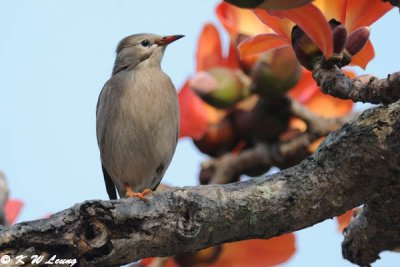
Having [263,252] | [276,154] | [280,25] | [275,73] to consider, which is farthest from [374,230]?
[275,73]

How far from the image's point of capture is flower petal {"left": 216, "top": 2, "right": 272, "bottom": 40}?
295cm

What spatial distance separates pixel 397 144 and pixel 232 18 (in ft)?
4.07

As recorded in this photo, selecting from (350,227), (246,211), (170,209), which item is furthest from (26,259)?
(350,227)

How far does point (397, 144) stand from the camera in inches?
76.5

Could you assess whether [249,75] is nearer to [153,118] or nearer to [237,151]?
[237,151]

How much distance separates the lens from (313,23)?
1.83 metres

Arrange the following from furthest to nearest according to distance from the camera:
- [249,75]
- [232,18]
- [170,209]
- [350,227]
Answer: [249,75] < [232,18] < [350,227] < [170,209]

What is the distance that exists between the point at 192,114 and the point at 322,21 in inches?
58.9

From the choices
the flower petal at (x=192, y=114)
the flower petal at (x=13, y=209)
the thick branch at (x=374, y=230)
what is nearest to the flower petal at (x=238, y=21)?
the flower petal at (x=192, y=114)

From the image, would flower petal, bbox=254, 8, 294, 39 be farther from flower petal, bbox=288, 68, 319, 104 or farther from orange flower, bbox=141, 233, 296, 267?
flower petal, bbox=288, 68, 319, 104

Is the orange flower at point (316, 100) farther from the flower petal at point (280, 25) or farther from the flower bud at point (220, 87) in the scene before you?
the flower petal at point (280, 25)

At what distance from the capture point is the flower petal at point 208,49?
10.2ft

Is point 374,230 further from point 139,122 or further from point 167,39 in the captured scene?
point 167,39

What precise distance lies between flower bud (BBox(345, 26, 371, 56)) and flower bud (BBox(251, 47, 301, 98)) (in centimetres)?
96
